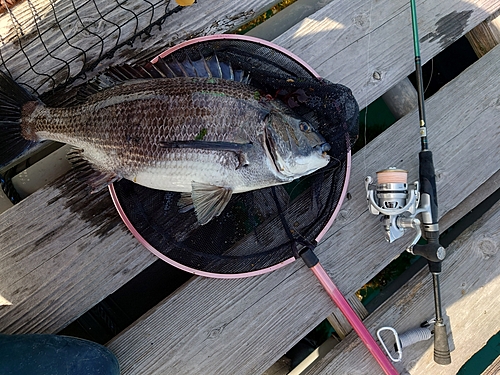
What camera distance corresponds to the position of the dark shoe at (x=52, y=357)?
1.65 meters

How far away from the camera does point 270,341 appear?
202 centimetres

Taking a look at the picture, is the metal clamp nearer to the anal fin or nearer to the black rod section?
the black rod section

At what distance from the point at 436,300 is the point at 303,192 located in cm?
88

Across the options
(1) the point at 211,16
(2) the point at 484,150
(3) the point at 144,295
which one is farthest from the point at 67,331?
(2) the point at 484,150

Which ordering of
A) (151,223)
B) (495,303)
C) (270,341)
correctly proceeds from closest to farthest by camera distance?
(151,223), (270,341), (495,303)

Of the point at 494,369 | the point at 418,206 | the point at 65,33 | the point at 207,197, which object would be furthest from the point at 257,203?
the point at 494,369

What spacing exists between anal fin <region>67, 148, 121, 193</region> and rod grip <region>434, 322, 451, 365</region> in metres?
1.77

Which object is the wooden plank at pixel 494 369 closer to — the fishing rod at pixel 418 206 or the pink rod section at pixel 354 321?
the fishing rod at pixel 418 206

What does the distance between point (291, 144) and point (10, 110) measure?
132cm

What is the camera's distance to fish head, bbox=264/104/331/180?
5.46 ft

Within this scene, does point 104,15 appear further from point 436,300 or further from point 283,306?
point 436,300

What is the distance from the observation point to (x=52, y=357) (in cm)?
170

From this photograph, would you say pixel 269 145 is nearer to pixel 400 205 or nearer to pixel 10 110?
pixel 400 205

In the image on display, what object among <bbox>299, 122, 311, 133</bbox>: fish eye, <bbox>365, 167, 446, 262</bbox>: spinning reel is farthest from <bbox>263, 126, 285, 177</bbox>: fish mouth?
<bbox>365, 167, 446, 262</bbox>: spinning reel
